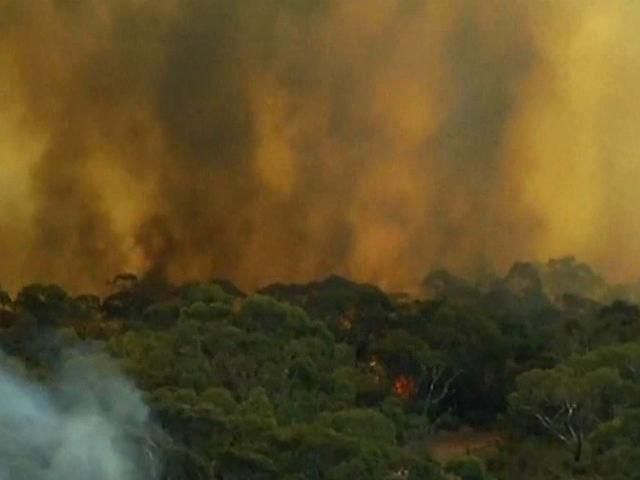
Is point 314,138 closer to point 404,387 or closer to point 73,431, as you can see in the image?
point 404,387

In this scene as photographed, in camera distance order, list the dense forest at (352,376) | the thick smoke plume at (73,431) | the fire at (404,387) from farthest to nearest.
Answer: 1. the fire at (404,387)
2. the dense forest at (352,376)
3. the thick smoke plume at (73,431)

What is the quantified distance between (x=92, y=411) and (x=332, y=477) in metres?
2.01

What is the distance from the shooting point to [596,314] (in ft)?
65.1

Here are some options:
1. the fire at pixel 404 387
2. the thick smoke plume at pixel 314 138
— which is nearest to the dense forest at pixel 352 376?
the fire at pixel 404 387

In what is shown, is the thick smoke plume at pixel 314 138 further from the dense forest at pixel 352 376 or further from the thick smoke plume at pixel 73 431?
the thick smoke plume at pixel 73 431

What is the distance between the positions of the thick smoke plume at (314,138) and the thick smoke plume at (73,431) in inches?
477

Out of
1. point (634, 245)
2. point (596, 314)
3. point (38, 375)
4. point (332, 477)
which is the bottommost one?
point (332, 477)

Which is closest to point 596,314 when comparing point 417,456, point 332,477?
point 417,456

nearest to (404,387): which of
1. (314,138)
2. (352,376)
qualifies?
(352,376)

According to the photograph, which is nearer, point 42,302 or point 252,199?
point 42,302

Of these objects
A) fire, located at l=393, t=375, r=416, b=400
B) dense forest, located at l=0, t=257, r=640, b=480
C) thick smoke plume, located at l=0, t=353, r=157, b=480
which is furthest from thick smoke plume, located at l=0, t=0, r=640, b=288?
thick smoke plume, located at l=0, t=353, r=157, b=480

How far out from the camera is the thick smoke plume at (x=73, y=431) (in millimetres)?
9672

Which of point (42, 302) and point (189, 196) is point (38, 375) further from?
point (189, 196)

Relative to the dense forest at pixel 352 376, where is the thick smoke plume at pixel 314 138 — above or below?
above
